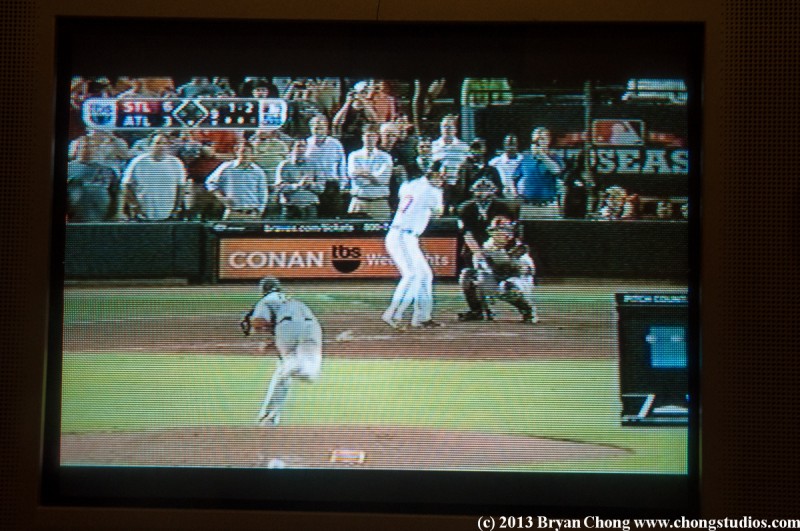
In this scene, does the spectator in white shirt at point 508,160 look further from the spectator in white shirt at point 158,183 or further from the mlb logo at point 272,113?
the spectator in white shirt at point 158,183

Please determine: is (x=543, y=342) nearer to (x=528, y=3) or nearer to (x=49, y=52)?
(x=528, y=3)

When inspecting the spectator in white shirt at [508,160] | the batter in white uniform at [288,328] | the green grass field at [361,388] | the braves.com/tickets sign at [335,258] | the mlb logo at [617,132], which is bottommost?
the green grass field at [361,388]

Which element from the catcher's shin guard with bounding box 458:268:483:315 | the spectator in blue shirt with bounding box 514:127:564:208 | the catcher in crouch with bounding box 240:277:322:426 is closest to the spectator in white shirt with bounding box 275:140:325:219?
the catcher in crouch with bounding box 240:277:322:426

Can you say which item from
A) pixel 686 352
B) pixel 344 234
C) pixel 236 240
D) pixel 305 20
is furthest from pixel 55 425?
pixel 686 352

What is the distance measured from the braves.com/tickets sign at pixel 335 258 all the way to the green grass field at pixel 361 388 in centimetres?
5

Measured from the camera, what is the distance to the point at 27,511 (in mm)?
2646

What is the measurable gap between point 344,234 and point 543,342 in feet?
2.33

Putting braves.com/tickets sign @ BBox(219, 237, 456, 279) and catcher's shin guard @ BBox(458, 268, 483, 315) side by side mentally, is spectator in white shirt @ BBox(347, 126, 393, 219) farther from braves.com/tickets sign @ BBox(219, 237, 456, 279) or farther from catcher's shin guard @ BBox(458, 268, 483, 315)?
catcher's shin guard @ BBox(458, 268, 483, 315)

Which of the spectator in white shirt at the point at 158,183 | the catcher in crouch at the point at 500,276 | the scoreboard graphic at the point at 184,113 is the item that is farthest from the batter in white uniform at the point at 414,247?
the spectator in white shirt at the point at 158,183

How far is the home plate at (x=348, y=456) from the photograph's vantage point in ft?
8.74

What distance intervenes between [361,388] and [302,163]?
0.73 m

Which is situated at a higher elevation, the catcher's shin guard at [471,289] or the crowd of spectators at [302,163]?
the crowd of spectators at [302,163]

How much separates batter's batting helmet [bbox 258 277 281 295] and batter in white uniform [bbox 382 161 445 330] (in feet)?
1.15

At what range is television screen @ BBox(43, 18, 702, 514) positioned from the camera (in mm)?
2660
